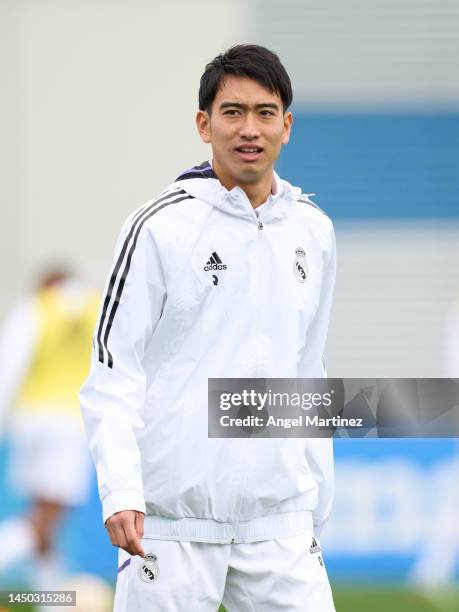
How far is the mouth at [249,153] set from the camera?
3.17m

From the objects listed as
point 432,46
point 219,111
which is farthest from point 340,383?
point 432,46

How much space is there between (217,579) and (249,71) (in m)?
1.16

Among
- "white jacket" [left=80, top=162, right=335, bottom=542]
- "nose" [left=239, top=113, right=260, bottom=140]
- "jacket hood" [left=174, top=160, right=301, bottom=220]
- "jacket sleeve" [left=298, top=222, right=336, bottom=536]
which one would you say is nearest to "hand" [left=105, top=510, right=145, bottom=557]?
"white jacket" [left=80, top=162, right=335, bottom=542]

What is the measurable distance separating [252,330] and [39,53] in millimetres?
9870

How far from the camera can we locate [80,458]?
754 centimetres

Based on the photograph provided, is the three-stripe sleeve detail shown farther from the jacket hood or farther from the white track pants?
the white track pants

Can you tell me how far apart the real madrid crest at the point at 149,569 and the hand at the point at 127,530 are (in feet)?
0.61

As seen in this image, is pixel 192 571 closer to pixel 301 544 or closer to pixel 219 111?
pixel 301 544

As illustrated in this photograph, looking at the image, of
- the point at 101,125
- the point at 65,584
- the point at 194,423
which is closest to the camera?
the point at 194,423

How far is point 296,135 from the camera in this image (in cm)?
1284

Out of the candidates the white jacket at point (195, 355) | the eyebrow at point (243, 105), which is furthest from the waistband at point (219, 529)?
the eyebrow at point (243, 105)

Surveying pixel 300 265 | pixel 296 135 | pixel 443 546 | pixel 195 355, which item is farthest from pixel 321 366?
pixel 296 135

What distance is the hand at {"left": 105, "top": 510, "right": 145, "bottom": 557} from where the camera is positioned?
2896 mm

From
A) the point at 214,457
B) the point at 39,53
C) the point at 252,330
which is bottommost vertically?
the point at 214,457
